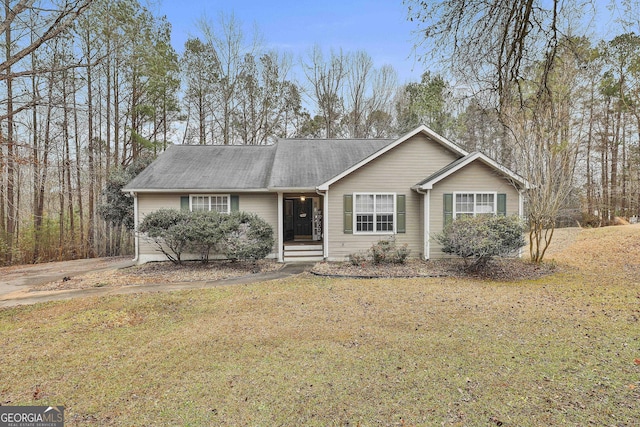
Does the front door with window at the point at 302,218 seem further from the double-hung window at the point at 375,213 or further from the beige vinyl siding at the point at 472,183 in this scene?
the beige vinyl siding at the point at 472,183

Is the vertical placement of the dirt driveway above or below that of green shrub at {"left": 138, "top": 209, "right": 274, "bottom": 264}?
below

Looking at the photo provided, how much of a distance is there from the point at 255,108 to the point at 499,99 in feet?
66.5

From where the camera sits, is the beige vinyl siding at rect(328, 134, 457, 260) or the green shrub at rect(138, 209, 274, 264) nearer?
the green shrub at rect(138, 209, 274, 264)

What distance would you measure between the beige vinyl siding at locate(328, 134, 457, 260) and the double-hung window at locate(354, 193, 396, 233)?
0.22 metres

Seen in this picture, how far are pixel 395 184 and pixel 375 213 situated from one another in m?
1.33

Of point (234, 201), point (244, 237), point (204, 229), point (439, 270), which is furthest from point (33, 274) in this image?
point (439, 270)

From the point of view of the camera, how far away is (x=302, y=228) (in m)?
14.8

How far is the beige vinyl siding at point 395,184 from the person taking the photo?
11.5 metres

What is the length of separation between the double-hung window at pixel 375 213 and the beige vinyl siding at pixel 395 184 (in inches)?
8.8

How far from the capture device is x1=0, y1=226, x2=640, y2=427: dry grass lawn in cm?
298

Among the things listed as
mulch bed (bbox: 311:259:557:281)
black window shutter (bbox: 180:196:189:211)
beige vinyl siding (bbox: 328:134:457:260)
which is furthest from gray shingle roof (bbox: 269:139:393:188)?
mulch bed (bbox: 311:259:557:281)

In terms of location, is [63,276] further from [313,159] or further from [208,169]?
[313,159]

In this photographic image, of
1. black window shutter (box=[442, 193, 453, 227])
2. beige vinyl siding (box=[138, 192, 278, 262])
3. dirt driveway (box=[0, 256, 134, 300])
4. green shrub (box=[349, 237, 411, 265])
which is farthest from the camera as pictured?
beige vinyl siding (box=[138, 192, 278, 262])

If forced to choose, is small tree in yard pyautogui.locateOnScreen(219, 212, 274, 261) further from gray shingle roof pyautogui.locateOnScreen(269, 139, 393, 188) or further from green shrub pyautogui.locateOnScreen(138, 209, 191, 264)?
gray shingle roof pyautogui.locateOnScreen(269, 139, 393, 188)
